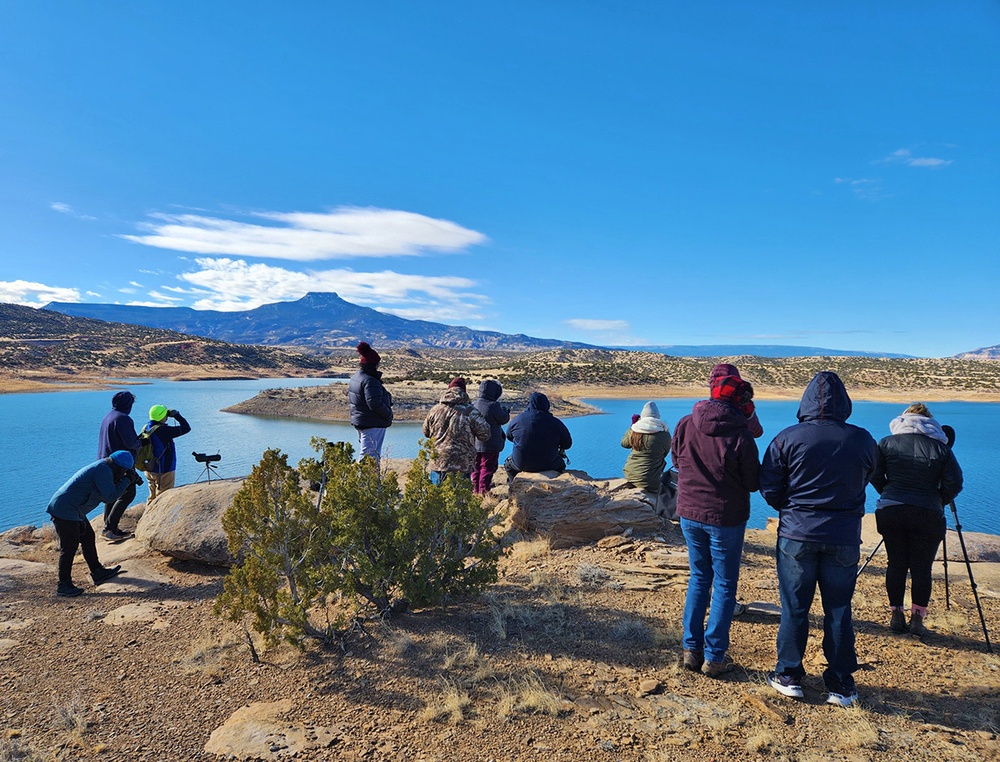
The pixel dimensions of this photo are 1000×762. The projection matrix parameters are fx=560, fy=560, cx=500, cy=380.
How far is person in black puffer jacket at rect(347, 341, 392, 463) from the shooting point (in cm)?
798

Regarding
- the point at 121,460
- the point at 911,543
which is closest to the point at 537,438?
the point at 911,543

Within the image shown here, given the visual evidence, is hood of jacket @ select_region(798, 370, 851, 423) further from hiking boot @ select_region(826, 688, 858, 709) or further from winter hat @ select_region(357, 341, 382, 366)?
winter hat @ select_region(357, 341, 382, 366)

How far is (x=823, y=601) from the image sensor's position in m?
3.81

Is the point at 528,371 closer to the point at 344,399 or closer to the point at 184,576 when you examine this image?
the point at 344,399

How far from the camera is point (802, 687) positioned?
4051 millimetres

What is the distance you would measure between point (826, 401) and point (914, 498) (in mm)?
1895

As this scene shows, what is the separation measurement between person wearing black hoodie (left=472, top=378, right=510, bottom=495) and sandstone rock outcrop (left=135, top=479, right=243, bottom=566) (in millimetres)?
3512

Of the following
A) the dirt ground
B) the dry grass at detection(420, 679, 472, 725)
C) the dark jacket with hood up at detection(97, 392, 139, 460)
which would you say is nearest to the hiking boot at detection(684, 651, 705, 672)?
the dirt ground

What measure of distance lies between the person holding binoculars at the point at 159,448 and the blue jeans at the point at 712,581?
Answer: 752 centimetres

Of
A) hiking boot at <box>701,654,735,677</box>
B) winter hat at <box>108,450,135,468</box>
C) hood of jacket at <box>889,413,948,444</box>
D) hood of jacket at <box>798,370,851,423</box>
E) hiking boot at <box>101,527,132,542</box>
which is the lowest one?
hiking boot at <box>101,527,132,542</box>

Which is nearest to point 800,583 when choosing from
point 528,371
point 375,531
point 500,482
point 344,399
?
point 375,531

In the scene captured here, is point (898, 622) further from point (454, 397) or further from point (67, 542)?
point (67, 542)

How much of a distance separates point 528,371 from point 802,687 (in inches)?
2546

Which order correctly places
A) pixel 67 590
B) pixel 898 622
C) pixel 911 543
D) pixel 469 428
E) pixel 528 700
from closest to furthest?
pixel 528 700 → pixel 911 543 → pixel 898 622 → pixel 67 590 → pixel 469 428
